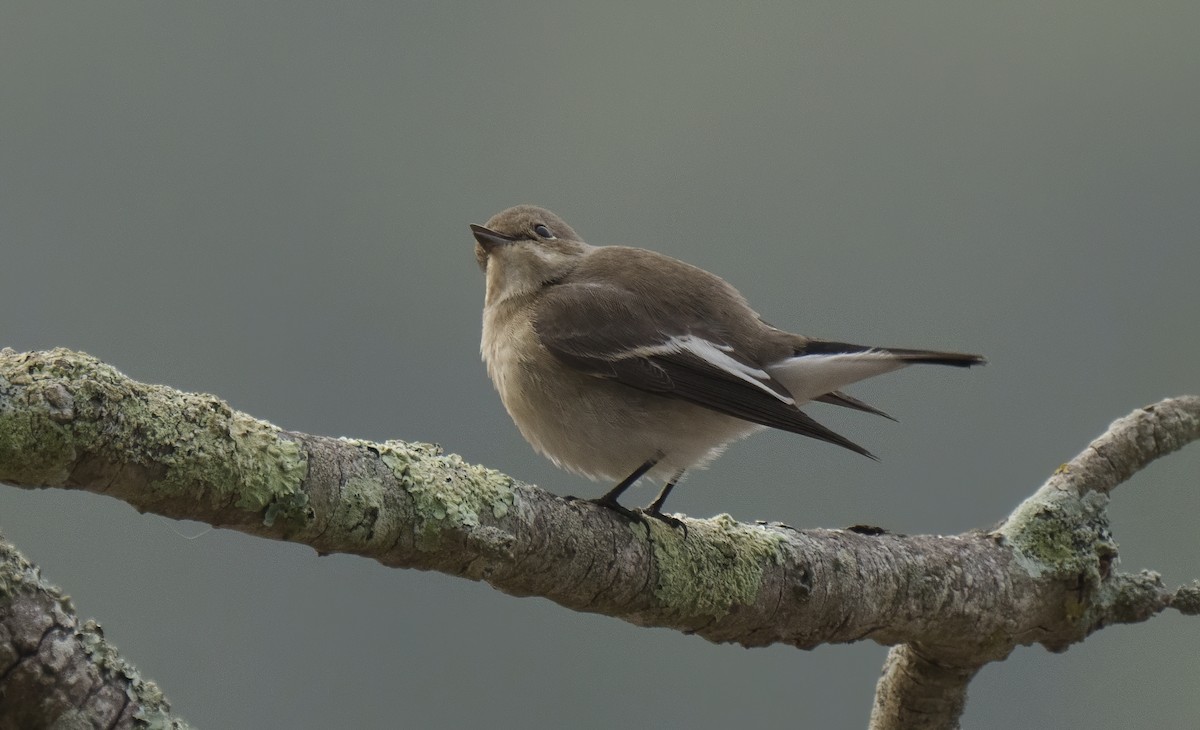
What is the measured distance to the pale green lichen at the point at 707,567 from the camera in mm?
3797

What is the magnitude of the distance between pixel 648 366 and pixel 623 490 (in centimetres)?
57

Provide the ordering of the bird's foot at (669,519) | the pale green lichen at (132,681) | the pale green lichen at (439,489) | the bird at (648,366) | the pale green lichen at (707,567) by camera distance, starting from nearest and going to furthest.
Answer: the pale green lichen at (132,681)
the pale green lichen at (439,489)
the pale green lichen at (707,567)
the bird's foot at (669,519)
the bird at (648,366)

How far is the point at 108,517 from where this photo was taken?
35469mm

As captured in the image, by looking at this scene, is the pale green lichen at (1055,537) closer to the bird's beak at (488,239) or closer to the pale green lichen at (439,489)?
the pale green lichen at (439,489)

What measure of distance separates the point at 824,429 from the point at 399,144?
67.7m

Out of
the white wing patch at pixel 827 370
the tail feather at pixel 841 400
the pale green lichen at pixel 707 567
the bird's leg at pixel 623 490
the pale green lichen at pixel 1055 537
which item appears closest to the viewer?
the pale green lichen at pixel 707 567

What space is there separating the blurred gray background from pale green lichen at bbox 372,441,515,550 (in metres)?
0.50

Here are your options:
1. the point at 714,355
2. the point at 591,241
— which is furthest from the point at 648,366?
the point at 591,241

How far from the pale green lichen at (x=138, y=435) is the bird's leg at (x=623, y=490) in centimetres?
133


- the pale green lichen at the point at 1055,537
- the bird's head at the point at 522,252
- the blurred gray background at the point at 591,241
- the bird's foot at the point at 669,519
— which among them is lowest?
the bird's foot at the point at 669,519

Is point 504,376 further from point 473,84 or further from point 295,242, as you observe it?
point 473,84

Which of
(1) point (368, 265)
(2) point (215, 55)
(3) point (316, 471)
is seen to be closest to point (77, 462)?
(3) point (316, 471)

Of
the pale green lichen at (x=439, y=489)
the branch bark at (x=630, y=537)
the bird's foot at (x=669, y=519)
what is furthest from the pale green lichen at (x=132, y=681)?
the bird's foot at (x=669, y=519)

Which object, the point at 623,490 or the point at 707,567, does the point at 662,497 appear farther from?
the point at 707,567
